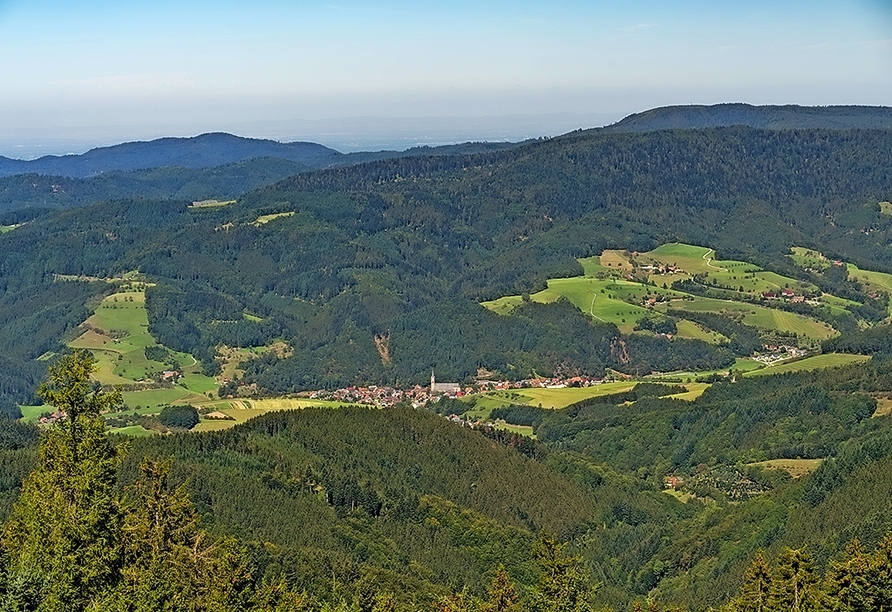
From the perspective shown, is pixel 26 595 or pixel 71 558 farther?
pixel 71 558

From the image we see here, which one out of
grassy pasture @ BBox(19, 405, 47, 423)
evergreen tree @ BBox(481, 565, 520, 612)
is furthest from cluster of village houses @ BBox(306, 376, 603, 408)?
evergreen tree @ BBox(481, 565, 520, 612)

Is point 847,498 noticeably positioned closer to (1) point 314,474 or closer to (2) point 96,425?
(1) point 314,474

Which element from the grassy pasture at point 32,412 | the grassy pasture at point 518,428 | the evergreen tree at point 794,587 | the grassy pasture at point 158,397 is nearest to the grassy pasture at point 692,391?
the grassy pasture at point 518,428

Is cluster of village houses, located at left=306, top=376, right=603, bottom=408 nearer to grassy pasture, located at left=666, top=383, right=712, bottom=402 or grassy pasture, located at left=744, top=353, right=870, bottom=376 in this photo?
grassy pasture, located at left=666, top=383, right=712, bottom=402

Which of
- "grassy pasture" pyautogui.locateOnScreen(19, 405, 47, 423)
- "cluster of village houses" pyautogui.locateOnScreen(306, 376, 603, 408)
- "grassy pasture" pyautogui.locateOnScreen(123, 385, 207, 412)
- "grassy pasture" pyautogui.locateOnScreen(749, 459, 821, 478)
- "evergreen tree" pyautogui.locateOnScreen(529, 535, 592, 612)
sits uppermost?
"evergreen tree" pyautogui.locateOnScreen(529, 535, 592, 612)

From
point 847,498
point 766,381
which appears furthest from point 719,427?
point 847,498

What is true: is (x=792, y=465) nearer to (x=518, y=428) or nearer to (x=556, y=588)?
(x=518, y=428)

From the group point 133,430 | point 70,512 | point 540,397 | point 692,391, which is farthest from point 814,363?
point 70,512
